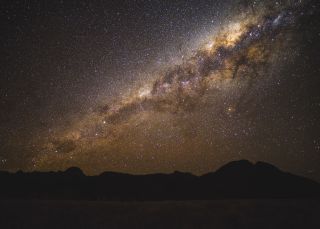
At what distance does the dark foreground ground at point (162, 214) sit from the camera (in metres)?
8.30

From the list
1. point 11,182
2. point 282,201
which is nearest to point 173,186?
point 11,182

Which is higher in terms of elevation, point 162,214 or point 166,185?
point 166,185

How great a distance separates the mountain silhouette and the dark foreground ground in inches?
691

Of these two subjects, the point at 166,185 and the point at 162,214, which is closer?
the point at 162,214

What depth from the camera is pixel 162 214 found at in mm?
8531

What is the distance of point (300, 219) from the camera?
839 cm

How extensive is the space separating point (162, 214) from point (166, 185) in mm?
22137

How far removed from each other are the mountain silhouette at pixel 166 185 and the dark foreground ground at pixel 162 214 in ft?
57.6

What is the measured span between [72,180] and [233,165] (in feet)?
59.6

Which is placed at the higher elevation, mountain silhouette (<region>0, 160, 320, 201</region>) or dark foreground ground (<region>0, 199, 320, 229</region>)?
mountain silhouette (<region>0, 160, 320, 201</region>)

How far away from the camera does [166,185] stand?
1190 inches

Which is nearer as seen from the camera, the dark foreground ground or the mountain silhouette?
the dark foreground ground

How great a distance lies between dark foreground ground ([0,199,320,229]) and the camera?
8.30 metres

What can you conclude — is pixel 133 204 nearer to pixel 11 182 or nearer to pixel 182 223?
pixel 182 223
